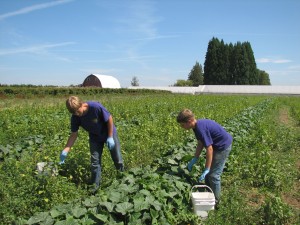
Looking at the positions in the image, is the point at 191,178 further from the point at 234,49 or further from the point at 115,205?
the point at 234,49

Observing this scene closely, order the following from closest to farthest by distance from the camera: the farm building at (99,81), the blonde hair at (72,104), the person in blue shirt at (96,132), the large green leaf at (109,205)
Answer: the large green leaf at (109,205)
the blonde hair at (72,104)
the person in blue shirt at (96,132)
the farm building at (99,81)

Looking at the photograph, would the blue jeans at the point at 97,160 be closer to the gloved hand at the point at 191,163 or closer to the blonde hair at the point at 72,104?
the blonde hair at the point at 72,104

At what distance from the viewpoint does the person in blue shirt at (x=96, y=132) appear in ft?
16.1

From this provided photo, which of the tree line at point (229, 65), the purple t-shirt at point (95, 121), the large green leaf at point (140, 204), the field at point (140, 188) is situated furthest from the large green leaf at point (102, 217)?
the tree line at point (229, 65)

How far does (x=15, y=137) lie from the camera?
8289 mm

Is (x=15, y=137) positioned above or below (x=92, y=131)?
below

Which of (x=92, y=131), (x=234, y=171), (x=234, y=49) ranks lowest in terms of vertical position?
(x=234, y=171)

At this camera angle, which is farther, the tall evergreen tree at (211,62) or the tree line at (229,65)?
the tall evergreen tree at (211,62)

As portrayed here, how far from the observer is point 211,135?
4535mm

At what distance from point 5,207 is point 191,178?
270 centimetres

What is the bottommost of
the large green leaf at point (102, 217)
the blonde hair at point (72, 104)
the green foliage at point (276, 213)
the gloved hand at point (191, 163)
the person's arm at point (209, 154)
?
the green foliage at point (276, 213)

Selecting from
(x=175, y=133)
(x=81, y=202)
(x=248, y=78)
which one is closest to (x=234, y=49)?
(x=248, y=78)

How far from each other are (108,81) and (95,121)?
2128 inches

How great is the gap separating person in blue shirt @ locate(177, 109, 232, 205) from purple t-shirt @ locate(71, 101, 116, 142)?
4.31ft
